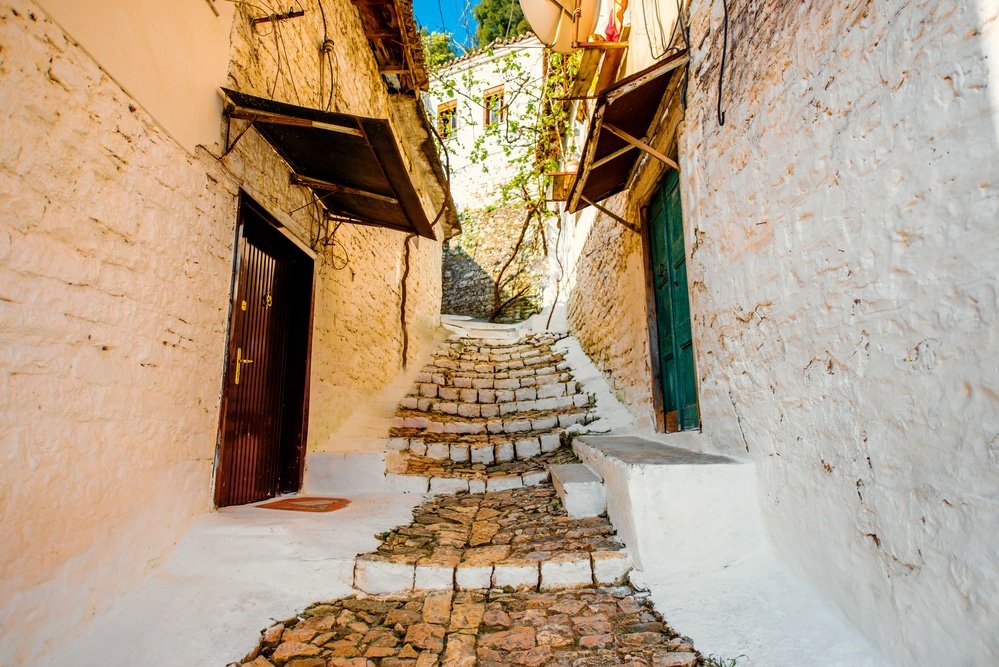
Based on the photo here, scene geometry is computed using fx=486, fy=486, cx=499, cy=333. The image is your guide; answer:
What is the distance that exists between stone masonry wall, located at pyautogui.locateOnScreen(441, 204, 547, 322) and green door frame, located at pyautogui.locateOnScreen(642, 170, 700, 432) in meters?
7.51

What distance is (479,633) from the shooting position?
6.55 ft

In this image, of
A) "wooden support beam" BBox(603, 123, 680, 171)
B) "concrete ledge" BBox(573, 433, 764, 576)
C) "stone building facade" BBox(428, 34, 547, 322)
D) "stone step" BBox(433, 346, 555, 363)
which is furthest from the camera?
"stone building facade" BBox(428, 34, 547, 322)

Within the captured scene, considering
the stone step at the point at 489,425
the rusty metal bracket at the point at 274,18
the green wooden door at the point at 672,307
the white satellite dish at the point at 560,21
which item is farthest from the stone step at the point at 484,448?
the white satellite dish at the point at 560,21

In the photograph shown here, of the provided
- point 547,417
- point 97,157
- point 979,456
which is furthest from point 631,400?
point 97,157

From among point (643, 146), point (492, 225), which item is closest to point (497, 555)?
point (643, 146)

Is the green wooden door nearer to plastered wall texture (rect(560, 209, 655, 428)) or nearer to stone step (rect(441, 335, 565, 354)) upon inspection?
plastered wall texture (rect(560, 209, 655, 428))

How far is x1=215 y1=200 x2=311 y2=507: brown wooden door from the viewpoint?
10.2 ft

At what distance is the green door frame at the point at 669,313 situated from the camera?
11.4ft

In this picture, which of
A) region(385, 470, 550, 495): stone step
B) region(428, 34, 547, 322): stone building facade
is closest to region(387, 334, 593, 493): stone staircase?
region(385, 470, 550, 495): stone step

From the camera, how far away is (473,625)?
6.74 feet

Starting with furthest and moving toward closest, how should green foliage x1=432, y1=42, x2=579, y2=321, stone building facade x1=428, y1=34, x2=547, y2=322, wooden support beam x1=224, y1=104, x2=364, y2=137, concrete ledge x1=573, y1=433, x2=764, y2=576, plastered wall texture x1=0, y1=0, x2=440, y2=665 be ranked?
stone building facade x1=428, y1=34, x2=547, y2=322
green foliage x1=432, y1=42, x2=579, y2=321
wooden support beam x1=224, y1=104, x2=364, y2=137
concrete ledge x1=573, y1=433, x2=764, y2=576
plastered wall texture x1=0, y1=0, x2=440, y2=665

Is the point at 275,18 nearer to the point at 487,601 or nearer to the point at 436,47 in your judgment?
the point at 487,601

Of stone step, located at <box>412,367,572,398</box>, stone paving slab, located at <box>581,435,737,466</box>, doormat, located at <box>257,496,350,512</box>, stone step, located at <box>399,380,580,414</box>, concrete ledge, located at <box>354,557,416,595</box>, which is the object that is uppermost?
stone step, located at <box>412,367,572,398</box>

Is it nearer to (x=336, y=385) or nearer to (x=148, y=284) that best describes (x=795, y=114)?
(x=148, y=284)
